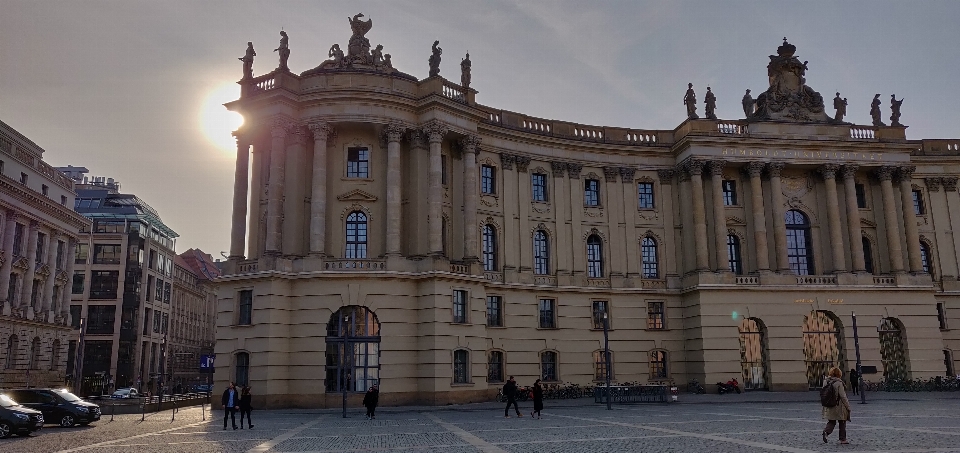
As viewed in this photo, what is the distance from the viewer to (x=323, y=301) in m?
39.6

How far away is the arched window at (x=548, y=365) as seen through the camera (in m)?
47.2

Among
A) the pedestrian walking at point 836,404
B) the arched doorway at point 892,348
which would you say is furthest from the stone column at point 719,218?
the pedestrian walking at point 836,404

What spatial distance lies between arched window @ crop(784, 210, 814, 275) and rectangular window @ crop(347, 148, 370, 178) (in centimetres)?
2833

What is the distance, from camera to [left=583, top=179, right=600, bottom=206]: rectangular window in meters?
51.0

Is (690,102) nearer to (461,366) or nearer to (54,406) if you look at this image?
(461,366)

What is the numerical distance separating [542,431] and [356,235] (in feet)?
67.6

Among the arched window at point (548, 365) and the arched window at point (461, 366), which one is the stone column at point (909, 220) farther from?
the arched window at point (461, 366)

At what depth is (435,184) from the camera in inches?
1645

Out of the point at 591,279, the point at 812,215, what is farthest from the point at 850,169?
the point at 591,279

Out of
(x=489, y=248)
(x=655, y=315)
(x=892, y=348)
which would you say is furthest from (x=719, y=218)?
(x=489, y=248)

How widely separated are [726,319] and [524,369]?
13.0 m

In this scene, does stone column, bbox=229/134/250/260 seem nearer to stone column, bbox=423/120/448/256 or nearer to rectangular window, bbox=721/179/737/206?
stone column, bbox=423/120/448/256

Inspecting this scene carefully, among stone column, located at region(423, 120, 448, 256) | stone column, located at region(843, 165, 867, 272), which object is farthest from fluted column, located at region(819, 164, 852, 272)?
stone column, located at region(423, 120, 448, 256)

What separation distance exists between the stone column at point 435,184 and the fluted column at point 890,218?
28660 millimetres
